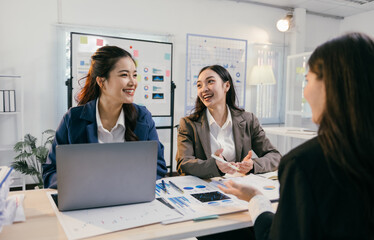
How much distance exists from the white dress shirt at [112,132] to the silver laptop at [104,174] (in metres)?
0.62

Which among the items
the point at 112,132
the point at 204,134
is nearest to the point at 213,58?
the point at 204,134

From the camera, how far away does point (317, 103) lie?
0.75 m

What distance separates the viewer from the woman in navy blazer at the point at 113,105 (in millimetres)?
1602

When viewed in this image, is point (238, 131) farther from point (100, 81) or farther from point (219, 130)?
point (100, 81)

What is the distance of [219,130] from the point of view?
1967 mm

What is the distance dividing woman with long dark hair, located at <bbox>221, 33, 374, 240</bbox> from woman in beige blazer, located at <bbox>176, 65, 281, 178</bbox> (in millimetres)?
1008

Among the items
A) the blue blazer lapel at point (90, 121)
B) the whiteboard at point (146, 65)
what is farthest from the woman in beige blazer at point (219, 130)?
the whiteboard at point (146, 65)

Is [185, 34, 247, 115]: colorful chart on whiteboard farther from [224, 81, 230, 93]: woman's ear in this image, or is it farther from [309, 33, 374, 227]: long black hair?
[309, 33, 374, 227]: long black hair

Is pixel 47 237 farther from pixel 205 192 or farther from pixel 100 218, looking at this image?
pixel 205 192

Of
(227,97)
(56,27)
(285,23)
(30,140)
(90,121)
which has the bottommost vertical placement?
(30,140)

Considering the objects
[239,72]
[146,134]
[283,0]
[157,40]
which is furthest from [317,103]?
[283,0]

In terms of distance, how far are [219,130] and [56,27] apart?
2.60 metres

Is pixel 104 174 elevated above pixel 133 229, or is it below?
above

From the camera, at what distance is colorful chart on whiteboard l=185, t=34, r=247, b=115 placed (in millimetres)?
4218
